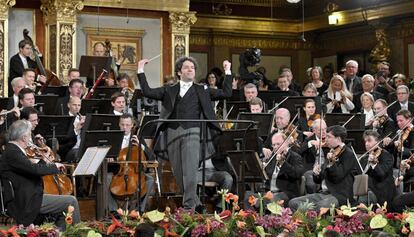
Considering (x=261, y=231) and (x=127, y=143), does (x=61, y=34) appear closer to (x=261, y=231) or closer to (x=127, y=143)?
(x=127, y=143)

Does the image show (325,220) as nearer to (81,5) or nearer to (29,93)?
(29,93)

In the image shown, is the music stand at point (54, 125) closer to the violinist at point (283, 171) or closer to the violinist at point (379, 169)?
the violinist at point (283, 171)

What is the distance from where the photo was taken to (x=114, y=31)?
1504 cm

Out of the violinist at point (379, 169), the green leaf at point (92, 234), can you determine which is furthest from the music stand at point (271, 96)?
the green leaf at point (92, 234)

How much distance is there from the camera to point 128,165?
9.46m

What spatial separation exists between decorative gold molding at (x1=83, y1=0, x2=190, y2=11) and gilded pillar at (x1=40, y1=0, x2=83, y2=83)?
57cm

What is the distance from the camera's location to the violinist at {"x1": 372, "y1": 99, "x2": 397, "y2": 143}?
418 inches

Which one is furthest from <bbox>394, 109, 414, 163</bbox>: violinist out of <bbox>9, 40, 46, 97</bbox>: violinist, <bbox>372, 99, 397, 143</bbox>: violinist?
<bbox>9, 40, 46, 97</bbox>: violinist

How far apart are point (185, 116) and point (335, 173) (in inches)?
61.8

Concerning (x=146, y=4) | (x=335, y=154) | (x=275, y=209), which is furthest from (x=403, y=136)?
(x=146, y=4)

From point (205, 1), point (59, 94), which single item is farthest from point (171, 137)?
point (205, 1)

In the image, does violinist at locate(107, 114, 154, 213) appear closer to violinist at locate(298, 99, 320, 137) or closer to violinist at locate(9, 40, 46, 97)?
violinist at locate(298, 99, 320, 137)

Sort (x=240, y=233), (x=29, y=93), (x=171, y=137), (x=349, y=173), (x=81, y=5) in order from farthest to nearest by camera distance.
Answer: (x=81, y=5) → (x=29, y=93) → (x=349, y=173) → (x=171, y=137) → (x=240, y=233)

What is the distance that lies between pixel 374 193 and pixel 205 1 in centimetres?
952
